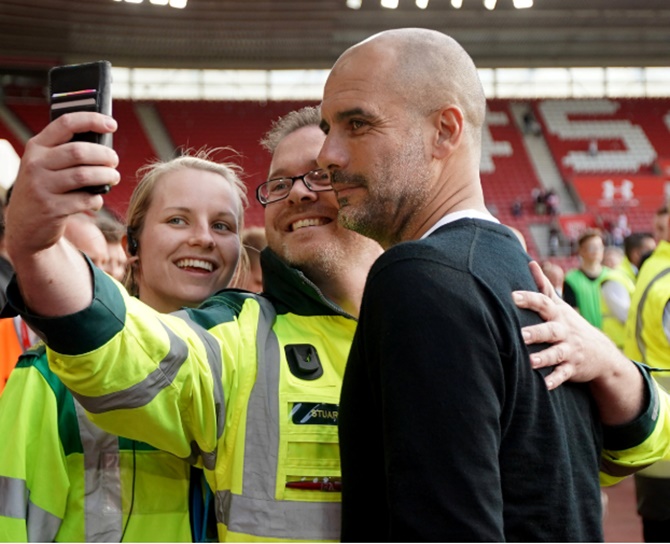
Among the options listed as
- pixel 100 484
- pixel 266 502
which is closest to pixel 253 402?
pixel 266 502

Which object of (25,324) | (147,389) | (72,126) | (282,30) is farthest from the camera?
(282,30)

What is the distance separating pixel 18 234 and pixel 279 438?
0.70m

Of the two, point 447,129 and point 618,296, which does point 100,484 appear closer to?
point 447,129

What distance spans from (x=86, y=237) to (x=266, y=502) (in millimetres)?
1670

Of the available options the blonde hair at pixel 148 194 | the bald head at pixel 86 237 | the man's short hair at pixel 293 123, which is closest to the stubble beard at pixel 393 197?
the man's short hair at pixel 293 123

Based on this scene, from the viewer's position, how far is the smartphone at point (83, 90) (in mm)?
1046

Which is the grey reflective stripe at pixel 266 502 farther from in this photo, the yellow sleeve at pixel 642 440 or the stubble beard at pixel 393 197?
the yellow sleeve at pixel 642 440

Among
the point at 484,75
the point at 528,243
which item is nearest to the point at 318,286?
the point at 528,243

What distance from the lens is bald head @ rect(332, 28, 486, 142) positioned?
1.35 m

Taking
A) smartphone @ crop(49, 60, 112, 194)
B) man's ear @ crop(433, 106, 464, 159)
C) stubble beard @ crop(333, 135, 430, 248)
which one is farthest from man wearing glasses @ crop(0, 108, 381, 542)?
man's ear @ crop(433, 106, 464, 159)

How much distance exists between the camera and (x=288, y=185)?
1.93 meters

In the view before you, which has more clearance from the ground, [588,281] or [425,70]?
[588,281]

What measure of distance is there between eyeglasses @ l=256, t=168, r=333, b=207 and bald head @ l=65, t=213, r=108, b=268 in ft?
3.41

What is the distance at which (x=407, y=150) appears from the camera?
1336 millimetres
